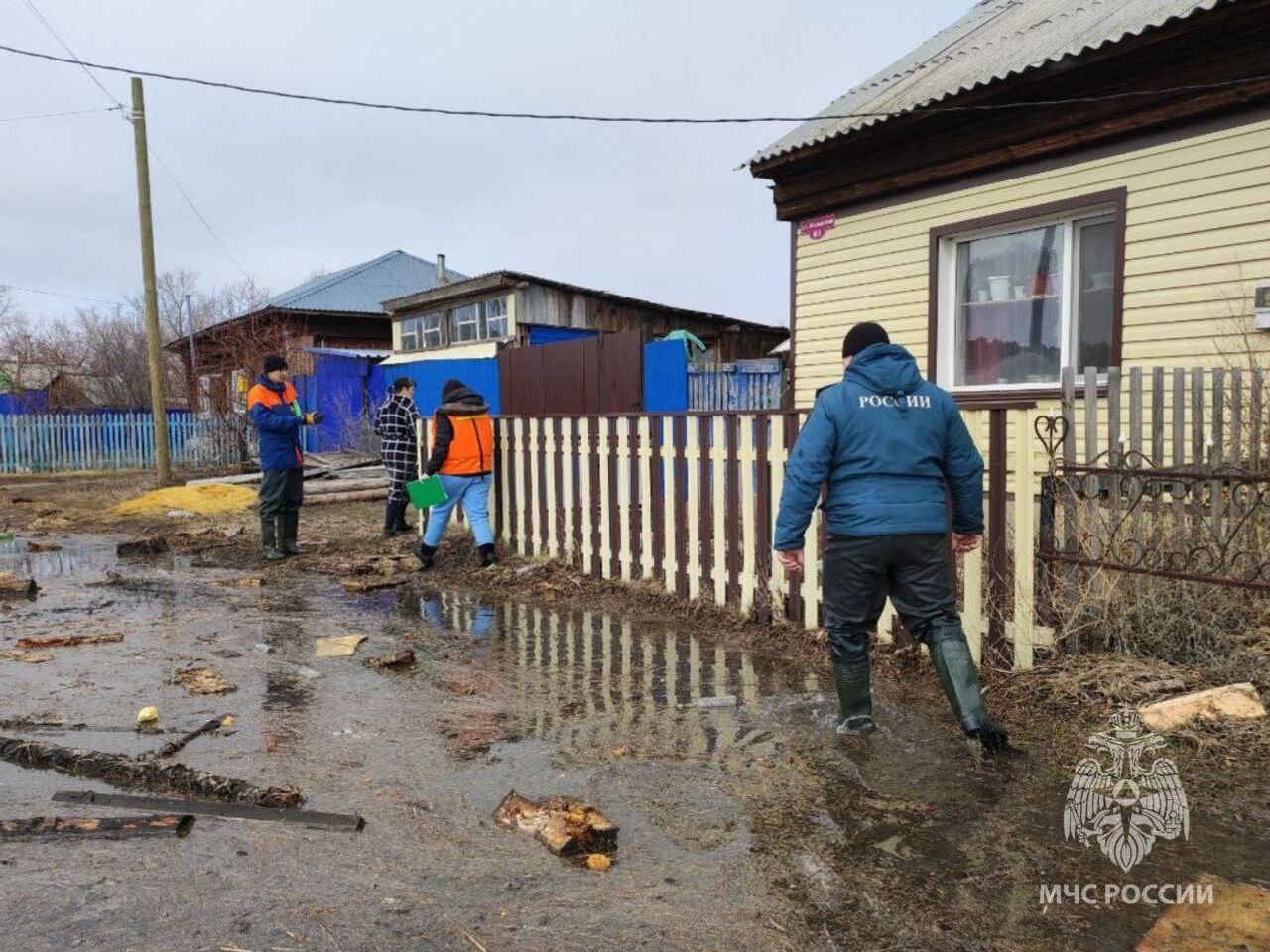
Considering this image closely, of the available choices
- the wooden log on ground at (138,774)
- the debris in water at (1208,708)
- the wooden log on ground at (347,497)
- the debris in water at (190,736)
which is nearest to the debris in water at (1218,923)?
the debris in water at (1208,708)

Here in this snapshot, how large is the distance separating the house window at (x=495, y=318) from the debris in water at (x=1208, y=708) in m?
19.9

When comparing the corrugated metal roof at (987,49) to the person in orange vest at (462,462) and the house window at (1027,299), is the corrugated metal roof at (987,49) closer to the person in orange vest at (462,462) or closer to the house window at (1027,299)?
the house window at (1027,299)

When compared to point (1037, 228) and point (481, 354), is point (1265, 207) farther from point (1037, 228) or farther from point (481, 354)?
point (481, 354)

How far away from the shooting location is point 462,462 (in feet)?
25.8

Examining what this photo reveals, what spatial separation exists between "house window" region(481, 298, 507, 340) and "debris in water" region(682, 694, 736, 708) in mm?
18822

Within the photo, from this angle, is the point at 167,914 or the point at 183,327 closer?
the point at 167,914

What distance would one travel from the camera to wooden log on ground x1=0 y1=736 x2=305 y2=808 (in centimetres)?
323

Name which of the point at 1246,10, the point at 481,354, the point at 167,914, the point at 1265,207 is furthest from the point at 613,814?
the point at 481,354

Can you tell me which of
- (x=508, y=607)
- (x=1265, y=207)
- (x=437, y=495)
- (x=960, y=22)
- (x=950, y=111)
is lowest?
(x=508, y=607)

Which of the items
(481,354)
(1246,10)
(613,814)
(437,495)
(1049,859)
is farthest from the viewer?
(481,354)

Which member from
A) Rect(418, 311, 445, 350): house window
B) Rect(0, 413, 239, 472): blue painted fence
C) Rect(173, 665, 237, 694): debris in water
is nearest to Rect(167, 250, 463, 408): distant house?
Rect(0, 413, 239, 472): blue painted fence

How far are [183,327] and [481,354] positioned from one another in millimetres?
23875

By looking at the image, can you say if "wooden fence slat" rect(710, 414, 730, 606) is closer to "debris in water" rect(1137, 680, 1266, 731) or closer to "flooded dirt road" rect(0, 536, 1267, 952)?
"flooded dirt road" rect(0, 536, 1267, 952)

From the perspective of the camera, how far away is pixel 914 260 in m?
8.78
